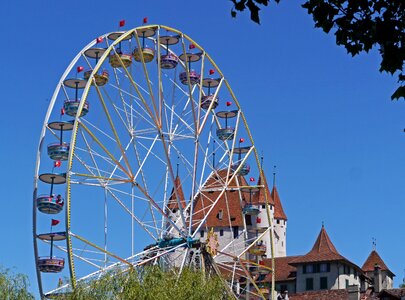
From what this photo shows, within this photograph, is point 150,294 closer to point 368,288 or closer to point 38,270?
point 38,270

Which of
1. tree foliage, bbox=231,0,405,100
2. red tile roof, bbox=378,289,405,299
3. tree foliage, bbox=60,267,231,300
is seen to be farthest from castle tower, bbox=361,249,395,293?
tree foliage, bbox=231,0,405,100

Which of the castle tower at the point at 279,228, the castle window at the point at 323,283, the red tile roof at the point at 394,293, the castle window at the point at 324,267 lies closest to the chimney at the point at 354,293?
the red tile roof at the point at 394,293

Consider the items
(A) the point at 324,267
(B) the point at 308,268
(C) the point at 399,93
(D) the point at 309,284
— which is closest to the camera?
(C) the point at 399,93

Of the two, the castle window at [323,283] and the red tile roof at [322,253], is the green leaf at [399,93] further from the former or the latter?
the red tile roof at [322,253]

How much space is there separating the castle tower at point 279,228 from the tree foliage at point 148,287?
100 m

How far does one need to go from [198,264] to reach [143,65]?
1112 cm

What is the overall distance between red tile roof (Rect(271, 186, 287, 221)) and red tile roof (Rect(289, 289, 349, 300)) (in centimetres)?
3910

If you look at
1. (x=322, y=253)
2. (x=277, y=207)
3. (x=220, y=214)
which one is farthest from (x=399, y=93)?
(x=277, y=207)

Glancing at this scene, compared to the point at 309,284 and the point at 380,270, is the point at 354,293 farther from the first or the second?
the point at 380,270

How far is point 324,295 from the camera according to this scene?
366 ft

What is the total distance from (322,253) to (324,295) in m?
17.7

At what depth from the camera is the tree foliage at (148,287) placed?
153 feet

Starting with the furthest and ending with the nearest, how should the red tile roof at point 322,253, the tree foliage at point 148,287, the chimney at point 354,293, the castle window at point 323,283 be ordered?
the red tile roof at point 322,253
the castle window at point 323,283
the chimney at point 354,293
the tree foliage at point 148,287

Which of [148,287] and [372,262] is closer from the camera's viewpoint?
[148,287]
